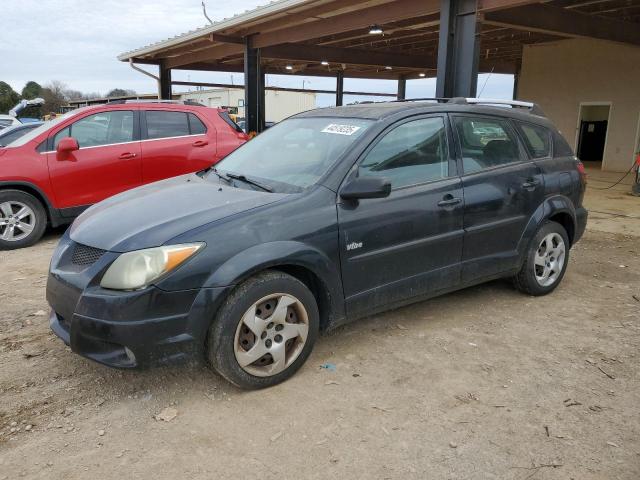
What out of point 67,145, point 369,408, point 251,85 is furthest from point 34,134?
point 251,85

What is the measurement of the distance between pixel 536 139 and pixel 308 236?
104 inches

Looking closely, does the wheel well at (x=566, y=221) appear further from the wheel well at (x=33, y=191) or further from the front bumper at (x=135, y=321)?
the wheel well at (x=33, y=191)

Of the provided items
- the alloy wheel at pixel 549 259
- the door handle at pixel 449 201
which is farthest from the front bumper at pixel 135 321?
the alloy wheel at pixel 549 259

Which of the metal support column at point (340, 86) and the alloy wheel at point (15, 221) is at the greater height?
the metal support column at point (340, 86)

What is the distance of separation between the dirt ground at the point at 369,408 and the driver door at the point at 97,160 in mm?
2695

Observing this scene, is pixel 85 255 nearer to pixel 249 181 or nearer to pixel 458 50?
pixel 249 181

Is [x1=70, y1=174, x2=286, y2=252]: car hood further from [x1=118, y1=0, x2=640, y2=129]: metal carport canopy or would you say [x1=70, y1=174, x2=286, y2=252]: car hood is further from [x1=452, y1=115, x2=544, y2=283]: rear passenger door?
[x1=118, y1=0, x2=640, y2=129]: metal carport canopy

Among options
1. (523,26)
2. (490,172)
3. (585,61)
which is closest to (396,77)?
(585,61)

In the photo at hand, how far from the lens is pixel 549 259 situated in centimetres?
480

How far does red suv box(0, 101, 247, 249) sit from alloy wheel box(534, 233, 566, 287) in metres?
4.67

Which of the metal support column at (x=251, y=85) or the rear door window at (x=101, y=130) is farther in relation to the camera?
the metal support column at (x=251, y=85)

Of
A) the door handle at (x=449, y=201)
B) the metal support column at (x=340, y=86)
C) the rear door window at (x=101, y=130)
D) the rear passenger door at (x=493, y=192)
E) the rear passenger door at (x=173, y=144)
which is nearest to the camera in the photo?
the door handle at (x=449, y=201)

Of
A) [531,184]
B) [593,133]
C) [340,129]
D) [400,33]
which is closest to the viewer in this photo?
[340,129]

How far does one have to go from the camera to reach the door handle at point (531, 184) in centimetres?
445
